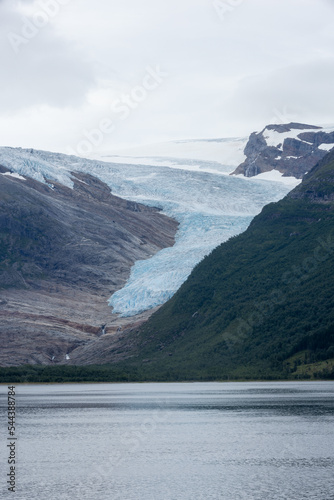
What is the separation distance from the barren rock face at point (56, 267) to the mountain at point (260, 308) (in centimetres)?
1474

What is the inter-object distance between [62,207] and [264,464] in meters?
154

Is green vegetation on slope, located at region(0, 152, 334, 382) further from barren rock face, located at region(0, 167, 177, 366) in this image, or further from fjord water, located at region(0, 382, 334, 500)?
fjord water, located at region(0, 382, 334, 500)

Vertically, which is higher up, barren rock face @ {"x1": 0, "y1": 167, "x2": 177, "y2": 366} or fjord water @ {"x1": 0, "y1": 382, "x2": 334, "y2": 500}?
barren rock face @ {"x1": 0, "y1": 167, "x2": 177, "y2": 366}

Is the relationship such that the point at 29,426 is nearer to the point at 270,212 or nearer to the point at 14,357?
the point at 14,357

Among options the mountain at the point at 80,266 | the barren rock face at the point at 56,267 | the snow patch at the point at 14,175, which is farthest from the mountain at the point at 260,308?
the snow patch at the point at 14,175

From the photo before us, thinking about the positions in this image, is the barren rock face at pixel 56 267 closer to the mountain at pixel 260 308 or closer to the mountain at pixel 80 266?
the mountain at pixel 80 266

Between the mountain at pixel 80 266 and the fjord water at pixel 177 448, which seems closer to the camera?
the fjord water at pixel 177 448

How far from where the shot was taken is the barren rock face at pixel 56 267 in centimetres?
14388

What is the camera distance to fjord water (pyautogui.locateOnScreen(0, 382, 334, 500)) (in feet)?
128

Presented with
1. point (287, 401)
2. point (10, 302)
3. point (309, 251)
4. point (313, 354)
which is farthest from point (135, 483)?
point (10, 302)

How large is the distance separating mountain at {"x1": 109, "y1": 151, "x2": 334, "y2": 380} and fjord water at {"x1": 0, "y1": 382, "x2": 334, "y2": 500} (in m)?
20.9

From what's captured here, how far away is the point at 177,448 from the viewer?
51.8 meters

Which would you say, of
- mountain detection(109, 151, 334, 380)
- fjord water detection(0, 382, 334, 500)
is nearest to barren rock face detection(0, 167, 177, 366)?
mountain detection(109, 151, 334, 380)

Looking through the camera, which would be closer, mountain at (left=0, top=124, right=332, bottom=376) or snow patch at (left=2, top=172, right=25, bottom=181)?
mountain at (left=0, top=124, right=332, bottom=376)
